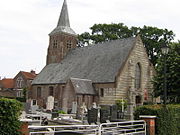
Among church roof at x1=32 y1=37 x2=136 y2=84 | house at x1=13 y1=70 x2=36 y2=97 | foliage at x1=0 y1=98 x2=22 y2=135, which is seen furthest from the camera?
house at x1=13 y1=70 x2=36 y2=97

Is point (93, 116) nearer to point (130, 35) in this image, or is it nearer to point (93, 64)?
point (93, 64)

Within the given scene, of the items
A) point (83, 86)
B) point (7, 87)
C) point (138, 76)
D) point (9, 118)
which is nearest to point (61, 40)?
point (83, 86)

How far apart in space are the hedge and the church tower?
34.5 m

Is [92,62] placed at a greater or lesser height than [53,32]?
Answer: lesser

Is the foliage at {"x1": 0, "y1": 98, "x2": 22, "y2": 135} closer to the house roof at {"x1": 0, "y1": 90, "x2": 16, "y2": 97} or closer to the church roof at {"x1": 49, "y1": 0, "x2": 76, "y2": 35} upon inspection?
the church roof at {"x1": 49, "y1": 0, "x2": 76, "y2": 35}

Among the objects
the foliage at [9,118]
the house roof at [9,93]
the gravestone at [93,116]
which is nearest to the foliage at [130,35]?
the house roof at [9,93]

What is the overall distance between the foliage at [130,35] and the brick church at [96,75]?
9.35 metres

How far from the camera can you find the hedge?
13.3m

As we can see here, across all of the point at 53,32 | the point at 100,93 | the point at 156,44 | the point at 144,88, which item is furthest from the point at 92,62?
the point at 156,44

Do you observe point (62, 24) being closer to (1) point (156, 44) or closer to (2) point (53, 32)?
(2) point (53, 32)

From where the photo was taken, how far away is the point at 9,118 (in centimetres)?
802

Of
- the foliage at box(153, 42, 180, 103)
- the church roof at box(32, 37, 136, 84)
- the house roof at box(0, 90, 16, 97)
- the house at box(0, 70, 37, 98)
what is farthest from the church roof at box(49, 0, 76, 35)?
the foliage at box(153, 42, 180, 103)

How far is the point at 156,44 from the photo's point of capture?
165 feet

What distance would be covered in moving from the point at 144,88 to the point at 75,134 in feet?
87.6
